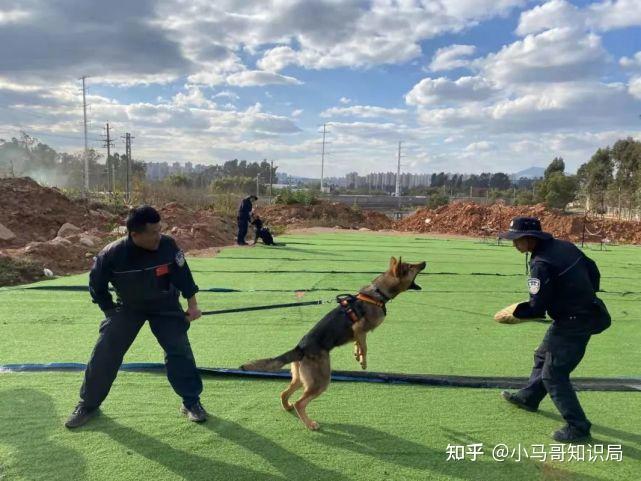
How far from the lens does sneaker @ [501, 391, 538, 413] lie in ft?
12.5

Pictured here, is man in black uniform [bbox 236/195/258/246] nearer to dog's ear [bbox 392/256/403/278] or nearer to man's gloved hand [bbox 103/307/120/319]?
dog's ear [bbox 392/256/403/278]

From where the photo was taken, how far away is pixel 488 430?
3.50 meters

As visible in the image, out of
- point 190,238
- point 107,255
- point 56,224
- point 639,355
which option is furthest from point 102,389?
point 56,224

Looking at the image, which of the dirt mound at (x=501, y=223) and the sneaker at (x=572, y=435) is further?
the dirt mound at (x=501, y=223)

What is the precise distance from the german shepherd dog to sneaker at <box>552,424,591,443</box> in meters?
1.50

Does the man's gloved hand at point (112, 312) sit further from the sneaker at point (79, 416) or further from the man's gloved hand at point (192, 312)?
the sneaker at point (79, 416)

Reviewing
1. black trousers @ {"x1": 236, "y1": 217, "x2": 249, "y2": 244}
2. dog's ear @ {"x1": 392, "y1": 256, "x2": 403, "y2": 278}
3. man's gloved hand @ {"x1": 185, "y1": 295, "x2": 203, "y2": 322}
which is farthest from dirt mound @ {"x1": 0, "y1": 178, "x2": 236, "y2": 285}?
dog's ear @ {"x1": 392, "y1": 256, "x2": 403, "y2": 278}

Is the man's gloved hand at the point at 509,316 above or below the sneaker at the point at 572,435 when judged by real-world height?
above

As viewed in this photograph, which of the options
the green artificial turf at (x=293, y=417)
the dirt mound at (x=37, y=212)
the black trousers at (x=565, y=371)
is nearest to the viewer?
the green artificial turf at (x=293, y=417)

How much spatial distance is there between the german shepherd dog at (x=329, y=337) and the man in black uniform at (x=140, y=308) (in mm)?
540

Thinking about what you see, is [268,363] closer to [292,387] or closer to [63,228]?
[292,387]

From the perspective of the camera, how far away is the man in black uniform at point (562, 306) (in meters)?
3.22

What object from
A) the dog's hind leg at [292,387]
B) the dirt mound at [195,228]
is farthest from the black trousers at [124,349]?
the dirt mound at [195,228]

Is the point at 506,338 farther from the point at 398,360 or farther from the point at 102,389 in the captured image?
the point at 102,389
